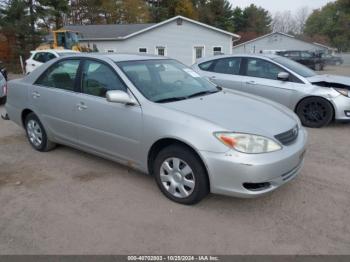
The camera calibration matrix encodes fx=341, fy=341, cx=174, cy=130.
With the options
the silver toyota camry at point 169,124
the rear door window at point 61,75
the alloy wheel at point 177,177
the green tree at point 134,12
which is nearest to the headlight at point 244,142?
the silver toyota camry at point 169,124

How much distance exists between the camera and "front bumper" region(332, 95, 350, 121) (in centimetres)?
645

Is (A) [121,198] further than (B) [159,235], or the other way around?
(A) [121,198]

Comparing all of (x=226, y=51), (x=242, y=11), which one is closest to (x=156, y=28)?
(x=226, y=51)

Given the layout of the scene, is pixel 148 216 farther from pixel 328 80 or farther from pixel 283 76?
pixel 328 80

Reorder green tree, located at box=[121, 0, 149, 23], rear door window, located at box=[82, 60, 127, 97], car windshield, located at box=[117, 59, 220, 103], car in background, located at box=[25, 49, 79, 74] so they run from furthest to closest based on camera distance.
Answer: green tree, located at box=[121, 0, 149, 23]
car in background, located at box=[25, 49, 79, 74]
rear door window, located at box=[82, 60, 127, 97]
car windshield, located at box=[117, 59, 220, 103]

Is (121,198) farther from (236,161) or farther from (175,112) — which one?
(236,161)

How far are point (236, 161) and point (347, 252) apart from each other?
1.18 m

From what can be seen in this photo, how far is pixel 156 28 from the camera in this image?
2842cm

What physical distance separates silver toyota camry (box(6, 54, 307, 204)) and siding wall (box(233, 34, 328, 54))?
40865mm

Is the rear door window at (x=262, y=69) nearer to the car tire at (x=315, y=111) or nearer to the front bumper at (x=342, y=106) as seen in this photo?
the car tire at (x=315, y=111)

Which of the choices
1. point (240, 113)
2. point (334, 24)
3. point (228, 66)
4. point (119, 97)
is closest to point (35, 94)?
point (119, 97)

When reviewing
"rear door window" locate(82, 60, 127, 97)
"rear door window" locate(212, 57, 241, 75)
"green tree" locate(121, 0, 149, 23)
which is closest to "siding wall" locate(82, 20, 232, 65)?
"rear door window" locate(212, 57, 241, 75)

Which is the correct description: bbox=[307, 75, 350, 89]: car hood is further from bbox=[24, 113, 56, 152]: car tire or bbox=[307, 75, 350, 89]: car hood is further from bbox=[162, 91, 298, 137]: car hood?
bbox=[24, 113, 56, 152]: car tire

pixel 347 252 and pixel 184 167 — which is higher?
pixel 184 167
